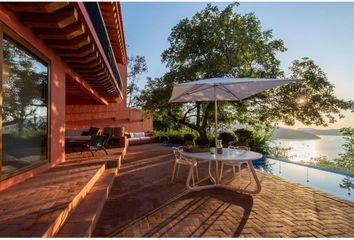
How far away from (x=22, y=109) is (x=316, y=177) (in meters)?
7.23

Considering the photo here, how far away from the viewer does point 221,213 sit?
3.68 m

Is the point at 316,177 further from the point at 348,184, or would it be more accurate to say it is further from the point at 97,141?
the point at 97,141

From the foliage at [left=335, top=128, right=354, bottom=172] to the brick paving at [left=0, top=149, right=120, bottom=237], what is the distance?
10.7m

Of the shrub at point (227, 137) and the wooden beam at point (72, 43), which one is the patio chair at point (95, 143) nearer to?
the wooden beam at point (72, 43)

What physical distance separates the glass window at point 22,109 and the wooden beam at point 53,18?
0.43 m

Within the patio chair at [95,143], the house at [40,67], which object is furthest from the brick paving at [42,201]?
the patio chair at [95,143]

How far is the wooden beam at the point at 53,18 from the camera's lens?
3593 mm

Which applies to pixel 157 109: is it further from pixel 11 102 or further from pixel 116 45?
pixel 11 102

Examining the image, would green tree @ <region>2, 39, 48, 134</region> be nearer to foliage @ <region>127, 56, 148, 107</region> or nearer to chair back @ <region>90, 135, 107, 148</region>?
chair back @ <region>90, 135, 107, 148</region>

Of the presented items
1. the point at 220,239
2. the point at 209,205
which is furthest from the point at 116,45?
the point at 220,239

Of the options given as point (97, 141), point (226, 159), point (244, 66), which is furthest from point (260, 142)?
point (226, 159)

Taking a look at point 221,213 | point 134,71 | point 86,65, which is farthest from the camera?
point 134,71

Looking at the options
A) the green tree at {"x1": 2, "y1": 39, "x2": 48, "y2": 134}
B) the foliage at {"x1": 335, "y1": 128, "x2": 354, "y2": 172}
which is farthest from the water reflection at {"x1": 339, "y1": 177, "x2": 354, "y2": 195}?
the green tree at {"x1": 2, "y1": 39, "x2": 48, "y2": 134}

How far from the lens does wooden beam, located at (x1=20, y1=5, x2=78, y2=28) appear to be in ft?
11.8
